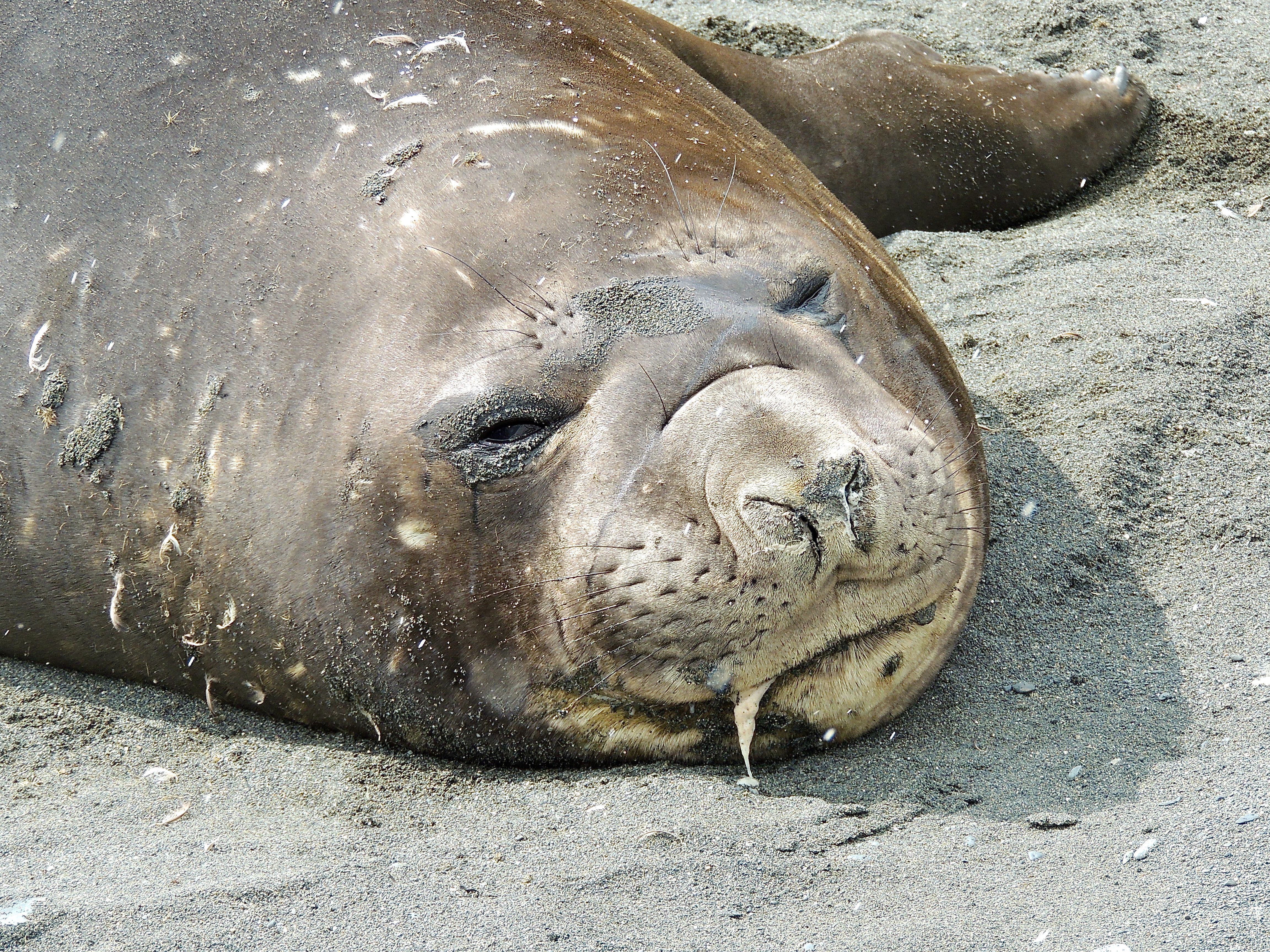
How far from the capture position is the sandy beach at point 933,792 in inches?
95.9

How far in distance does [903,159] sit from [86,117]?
3235 millimetres

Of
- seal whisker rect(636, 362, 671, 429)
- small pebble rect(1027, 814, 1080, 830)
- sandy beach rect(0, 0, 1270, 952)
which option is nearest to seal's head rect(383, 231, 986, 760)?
seal whisker rect(636, 362, 671, 429)

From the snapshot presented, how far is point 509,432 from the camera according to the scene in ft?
9.52

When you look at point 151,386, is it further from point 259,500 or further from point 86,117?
point 86,117

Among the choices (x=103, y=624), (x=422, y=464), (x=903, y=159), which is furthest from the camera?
(x=903, y=159)

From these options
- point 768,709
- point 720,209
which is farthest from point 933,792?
point 720,209

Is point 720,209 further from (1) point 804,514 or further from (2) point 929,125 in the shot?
(2) point 929,125

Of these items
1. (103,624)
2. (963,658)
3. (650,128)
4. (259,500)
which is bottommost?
(963,658)

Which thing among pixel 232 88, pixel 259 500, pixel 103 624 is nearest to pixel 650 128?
pixel 232 88

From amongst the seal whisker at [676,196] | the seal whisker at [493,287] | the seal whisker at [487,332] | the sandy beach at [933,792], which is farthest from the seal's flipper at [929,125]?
the seal whisker at [487,332]

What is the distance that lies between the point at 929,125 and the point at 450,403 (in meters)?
3.40

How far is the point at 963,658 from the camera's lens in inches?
130

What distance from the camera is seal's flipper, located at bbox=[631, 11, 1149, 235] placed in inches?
209

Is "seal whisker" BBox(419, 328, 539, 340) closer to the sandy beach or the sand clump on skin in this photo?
the sand clump on skin
